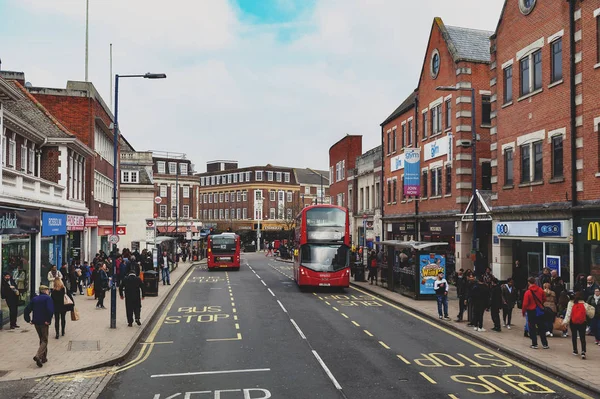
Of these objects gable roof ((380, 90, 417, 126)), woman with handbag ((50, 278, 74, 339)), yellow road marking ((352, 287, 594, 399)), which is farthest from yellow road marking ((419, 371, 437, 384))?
gable roof ((380, 90, 417, 126))

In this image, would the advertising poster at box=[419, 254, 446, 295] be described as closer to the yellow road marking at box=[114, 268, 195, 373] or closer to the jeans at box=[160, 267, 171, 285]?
the yellow road marking at box=[114, 268, 195, 373]

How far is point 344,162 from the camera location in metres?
60.1

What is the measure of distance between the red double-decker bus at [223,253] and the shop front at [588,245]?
3043 centimetres

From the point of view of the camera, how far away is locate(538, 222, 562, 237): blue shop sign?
20.8 m

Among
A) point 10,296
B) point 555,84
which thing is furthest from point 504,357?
point 10,296

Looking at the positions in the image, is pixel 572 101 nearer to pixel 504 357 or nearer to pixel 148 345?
pixel 504 357

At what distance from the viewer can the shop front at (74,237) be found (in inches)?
1115

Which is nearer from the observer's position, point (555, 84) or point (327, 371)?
point (327, 371)

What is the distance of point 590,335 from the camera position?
16.8 meters

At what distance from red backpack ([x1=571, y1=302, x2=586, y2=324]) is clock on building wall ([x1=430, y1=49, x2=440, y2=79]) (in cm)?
2345

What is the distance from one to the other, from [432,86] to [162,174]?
64448 mm

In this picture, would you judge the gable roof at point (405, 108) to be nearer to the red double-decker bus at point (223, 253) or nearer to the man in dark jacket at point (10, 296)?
the red double-decker bus at point (223, 253)

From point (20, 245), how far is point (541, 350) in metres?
16.4

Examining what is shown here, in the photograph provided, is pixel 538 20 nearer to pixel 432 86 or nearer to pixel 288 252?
pixel 432 86
